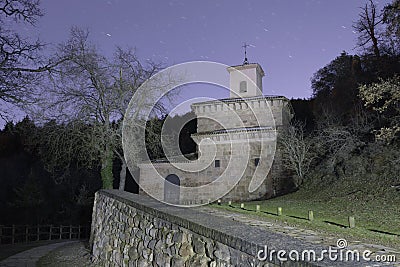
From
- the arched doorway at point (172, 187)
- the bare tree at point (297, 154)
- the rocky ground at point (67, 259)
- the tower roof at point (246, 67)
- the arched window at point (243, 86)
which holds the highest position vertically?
the tower roof at point (246, 67)

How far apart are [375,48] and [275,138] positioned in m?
8.18

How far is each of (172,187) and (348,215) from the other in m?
9.77

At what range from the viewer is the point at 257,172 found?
666 inches

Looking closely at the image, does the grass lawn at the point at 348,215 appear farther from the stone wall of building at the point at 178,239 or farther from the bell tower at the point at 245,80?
the bell tower at the point at 245,80

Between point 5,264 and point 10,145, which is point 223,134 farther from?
point 10,145

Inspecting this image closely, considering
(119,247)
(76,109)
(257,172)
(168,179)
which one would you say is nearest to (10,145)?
(168,179)

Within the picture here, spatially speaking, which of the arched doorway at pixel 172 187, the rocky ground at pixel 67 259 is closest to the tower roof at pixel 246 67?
the arched doorway at pixel 172 187

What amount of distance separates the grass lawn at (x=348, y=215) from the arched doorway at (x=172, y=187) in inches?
243

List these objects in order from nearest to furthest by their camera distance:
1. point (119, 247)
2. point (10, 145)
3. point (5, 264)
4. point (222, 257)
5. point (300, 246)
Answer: point (300, 246) < point (222, 257) < point (119, 247) < point (5, 264) < point (10, 145)

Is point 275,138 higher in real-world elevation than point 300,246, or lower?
higher

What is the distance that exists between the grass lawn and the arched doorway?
616 cm

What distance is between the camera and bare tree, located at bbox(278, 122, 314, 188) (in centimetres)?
1603

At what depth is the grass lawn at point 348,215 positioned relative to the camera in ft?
22.5

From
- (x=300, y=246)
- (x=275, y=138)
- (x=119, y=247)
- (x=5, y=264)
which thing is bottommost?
(x=5, y=264)
